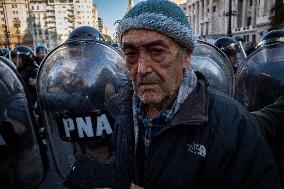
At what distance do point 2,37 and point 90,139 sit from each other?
294 ft

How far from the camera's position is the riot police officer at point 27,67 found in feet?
17.9

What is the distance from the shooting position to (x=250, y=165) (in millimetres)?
1286

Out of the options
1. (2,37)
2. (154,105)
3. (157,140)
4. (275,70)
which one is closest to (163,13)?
(154,105)

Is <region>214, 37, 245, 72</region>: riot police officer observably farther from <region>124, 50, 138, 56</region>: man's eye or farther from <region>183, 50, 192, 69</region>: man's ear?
<region>124, 50, 138, 56</region>: man's eye

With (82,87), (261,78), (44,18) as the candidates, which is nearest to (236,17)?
(261,78)

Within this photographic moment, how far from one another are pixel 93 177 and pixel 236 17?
2484 inches

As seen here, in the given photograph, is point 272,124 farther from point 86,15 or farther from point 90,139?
point 86,15

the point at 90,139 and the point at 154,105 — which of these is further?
the point at 90,139

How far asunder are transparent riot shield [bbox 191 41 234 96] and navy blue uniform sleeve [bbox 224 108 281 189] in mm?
1513

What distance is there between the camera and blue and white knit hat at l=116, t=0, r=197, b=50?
1.37m

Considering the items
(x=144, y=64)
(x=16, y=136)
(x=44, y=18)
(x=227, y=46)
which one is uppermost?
(x=44, y=18)

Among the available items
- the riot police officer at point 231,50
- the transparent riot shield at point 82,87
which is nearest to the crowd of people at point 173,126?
the transparent riot shield at point 82,87

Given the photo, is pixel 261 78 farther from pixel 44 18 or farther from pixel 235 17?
pixel 44 18

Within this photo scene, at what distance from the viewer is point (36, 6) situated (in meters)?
112
